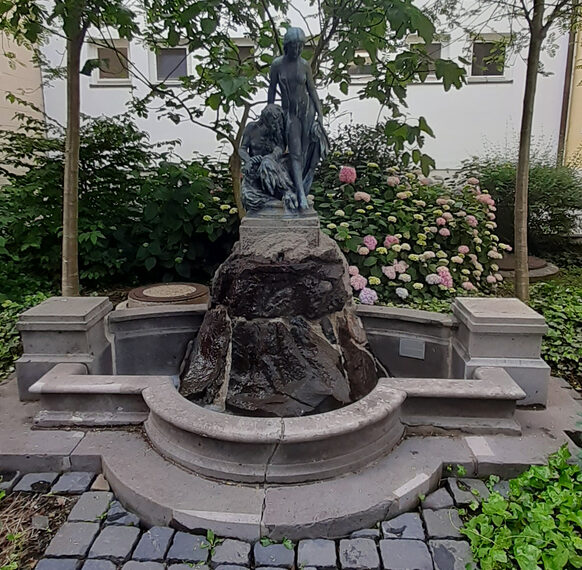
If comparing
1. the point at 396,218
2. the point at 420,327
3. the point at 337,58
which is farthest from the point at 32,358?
the point at 396,218

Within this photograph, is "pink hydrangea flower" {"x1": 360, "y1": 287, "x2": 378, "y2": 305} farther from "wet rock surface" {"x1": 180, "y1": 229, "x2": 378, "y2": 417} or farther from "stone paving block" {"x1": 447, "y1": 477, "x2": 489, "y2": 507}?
"stone paving block" {"x1": 447, "y1": 477, "x2": 489, "y2": 507}

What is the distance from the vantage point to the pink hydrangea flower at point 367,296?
13.2 ft

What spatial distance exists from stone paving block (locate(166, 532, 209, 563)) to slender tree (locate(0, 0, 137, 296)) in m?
2.53

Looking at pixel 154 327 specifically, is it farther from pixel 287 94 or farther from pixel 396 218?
pixel 396 218

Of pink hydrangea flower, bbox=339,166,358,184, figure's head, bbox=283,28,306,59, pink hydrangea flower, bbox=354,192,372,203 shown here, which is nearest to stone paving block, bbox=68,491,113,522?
figure's head, bbox=283,28,306,59

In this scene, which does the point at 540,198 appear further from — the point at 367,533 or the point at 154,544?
the point at 154,544

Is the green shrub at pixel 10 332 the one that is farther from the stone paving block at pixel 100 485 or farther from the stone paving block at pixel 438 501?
the stone paving block at pixel 438 501

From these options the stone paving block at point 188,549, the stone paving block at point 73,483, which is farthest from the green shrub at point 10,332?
the stone paving block at point 188,549

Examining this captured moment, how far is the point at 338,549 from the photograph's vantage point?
70.3 inches

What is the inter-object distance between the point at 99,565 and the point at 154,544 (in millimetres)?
198

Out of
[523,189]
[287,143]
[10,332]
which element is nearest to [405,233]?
[523,189]

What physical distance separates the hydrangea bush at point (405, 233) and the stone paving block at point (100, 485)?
249 centimetres

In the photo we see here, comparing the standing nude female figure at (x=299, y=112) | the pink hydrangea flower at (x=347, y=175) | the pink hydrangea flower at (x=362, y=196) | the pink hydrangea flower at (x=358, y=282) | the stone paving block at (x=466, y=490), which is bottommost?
the stone paving block at (x=466, y=490)

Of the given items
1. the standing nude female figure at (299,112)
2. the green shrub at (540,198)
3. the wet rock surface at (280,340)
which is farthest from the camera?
the green shrub at (540,198)
